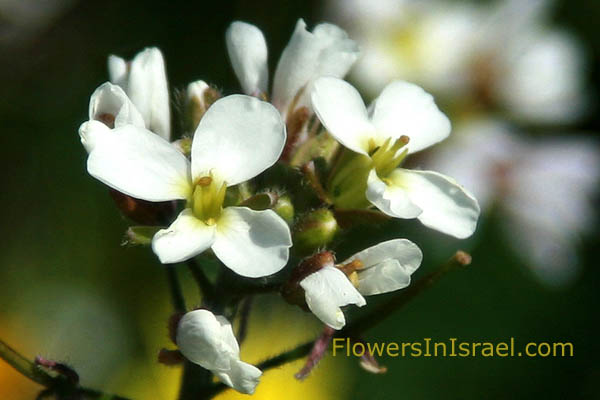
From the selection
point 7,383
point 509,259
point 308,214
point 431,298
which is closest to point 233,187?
point 308,214

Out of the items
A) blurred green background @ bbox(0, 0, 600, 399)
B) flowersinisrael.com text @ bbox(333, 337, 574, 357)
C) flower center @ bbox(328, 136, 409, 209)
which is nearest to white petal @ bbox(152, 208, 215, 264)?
flower center @ bbox(328, 136, 409, 209)

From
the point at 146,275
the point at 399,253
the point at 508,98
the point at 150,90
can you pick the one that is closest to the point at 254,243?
the point at 399,253

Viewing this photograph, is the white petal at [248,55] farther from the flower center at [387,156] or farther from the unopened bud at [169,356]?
the unopened bud at [169,356]

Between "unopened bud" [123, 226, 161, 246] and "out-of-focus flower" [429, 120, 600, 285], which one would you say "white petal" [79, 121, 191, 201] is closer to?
"unopened bud" [123, 226, 161, 246]

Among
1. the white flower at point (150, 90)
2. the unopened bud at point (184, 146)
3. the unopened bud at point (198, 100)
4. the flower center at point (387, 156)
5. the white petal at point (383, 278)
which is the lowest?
the white petal at point (383, 278)

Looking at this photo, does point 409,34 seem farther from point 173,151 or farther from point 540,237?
point 173,151

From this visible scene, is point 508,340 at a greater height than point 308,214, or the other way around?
point 308,214

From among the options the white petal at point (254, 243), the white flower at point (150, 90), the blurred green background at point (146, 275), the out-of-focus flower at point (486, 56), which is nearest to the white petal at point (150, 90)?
the white flower at point (150, 90)

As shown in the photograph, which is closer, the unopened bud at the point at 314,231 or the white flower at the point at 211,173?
the white flower at the point at 211,173
